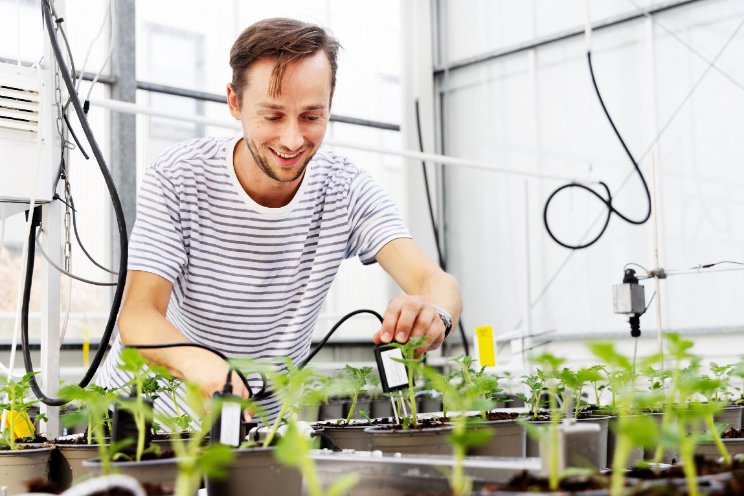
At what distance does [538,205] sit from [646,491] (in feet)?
17.7

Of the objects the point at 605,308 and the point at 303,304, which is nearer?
the point at 303,304

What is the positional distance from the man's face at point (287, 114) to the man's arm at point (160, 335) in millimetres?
257

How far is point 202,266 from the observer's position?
1.48 m

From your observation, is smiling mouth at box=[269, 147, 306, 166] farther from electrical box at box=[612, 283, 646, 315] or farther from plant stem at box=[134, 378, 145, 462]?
electrical box at box=[612, 283, 646, 315]

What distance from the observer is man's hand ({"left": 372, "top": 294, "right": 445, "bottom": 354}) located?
3.70 ft

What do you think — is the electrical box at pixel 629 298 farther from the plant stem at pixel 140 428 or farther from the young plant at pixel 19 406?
the plant stem at pixel 140 428

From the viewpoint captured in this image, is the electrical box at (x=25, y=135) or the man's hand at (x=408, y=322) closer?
the man's hand at (x=408, y=322)

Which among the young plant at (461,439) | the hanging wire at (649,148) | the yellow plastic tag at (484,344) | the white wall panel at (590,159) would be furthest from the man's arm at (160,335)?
the white wall panel at (590,159)

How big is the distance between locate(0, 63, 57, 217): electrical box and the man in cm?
17

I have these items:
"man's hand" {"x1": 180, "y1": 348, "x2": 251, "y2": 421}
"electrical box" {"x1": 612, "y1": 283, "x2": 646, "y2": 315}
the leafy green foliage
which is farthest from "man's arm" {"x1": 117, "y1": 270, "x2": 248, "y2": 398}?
"electrical box" {"x1": 612, "y1": 283, "x2": 646, "y2": 315}

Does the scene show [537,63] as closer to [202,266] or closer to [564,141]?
[564,141]

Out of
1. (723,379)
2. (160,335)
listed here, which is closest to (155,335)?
(160,335)

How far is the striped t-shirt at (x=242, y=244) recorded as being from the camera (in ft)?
4.74

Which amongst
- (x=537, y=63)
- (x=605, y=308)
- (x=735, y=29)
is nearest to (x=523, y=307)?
(x=605, y=308)
